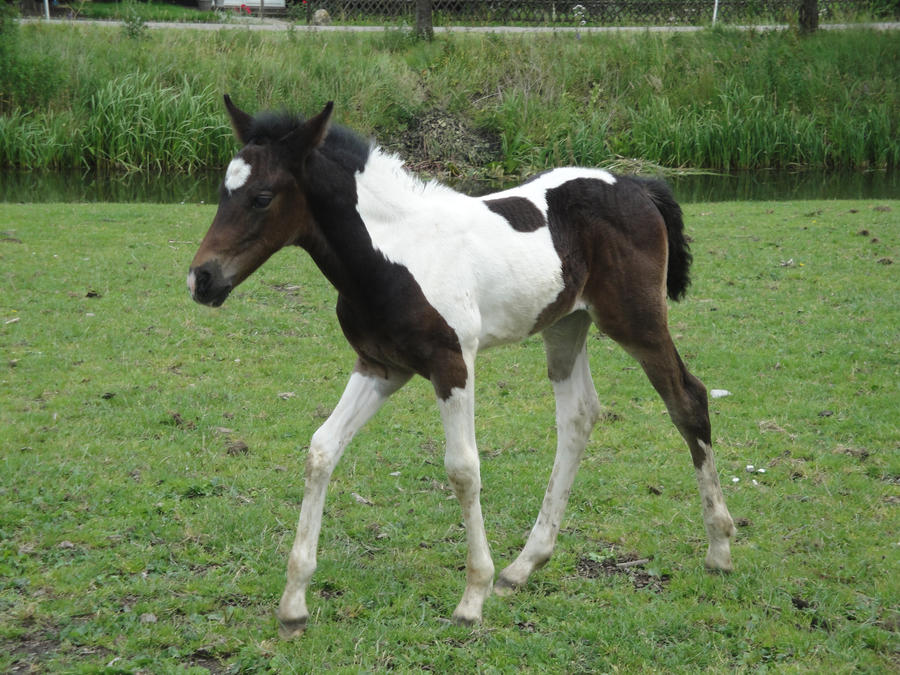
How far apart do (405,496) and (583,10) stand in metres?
26.1

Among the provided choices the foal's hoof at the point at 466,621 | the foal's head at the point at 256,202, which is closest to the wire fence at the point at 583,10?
the foal's head at the point at 256,202

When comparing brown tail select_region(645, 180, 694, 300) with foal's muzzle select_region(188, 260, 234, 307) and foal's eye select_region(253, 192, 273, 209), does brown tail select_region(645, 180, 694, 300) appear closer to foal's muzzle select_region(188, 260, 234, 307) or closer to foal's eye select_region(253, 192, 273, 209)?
foal's eye select_region(253, 192, 273, 209)

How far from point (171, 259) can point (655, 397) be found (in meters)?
5.94

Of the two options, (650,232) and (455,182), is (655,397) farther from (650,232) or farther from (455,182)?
(455,182)

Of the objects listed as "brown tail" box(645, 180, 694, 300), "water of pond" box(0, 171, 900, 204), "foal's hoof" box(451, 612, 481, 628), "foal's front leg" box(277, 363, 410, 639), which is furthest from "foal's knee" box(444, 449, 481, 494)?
"water of pond" box(0, 171, 900, 204)

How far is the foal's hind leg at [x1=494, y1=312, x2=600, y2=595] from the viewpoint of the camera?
4.96 metres

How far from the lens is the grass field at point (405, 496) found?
14.2ft

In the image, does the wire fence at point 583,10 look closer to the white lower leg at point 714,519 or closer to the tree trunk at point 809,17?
the tree trunk at point 809,17

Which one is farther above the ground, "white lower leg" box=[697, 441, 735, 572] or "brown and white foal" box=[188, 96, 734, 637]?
"brown and white foal" box=[188, 96, 734, 637]

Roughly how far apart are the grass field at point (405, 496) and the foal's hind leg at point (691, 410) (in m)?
0.21

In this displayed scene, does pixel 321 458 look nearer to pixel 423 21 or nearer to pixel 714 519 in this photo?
pixel 714 519

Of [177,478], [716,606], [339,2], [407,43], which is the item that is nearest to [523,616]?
[716,606]

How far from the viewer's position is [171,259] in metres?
10.8

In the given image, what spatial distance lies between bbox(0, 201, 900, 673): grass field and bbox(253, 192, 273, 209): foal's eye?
6.26ft
